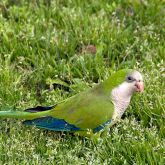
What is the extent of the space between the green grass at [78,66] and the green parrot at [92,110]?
111mm

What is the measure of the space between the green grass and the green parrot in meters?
0.11

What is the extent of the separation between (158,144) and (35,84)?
145 cm

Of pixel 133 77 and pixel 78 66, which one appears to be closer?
pixel 133 77

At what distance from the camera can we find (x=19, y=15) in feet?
20.1

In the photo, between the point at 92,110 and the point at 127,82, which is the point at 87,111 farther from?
the point at 127,82

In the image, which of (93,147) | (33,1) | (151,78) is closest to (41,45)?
(33,1)

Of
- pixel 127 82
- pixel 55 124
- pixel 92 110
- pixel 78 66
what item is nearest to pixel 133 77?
pixel 127 82

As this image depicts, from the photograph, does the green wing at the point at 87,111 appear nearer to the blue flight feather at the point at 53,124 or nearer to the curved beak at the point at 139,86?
the blue flight feather at the point at 53,124

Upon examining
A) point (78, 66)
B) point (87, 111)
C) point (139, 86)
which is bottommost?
point (78, 66)

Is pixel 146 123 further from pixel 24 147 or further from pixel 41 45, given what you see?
pixel 41 45

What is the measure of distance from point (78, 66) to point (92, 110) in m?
1.03

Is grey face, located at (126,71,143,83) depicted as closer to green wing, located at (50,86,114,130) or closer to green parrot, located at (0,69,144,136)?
green parrot, located at (0,69,144,136)

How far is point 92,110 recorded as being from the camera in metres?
4.49

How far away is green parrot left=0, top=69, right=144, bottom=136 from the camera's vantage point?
449 centimetres
